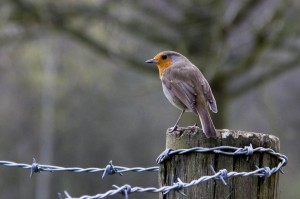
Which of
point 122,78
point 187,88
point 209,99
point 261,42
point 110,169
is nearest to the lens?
point 110,169

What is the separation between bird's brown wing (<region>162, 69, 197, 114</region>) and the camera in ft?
14.5

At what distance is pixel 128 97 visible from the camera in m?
12.6

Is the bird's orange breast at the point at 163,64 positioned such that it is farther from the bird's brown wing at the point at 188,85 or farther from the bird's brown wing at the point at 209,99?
the bird's brown wing at the point at 209,99

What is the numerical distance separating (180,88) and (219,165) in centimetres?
176

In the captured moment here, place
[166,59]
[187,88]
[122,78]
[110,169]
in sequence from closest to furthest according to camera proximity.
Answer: [110,169] → [187,88] → [166,59] → [122,78]

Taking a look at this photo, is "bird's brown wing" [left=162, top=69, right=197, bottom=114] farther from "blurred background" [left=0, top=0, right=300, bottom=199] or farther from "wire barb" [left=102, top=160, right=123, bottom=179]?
"blurred background" [left=0, top=0, right=300, bottom=199]

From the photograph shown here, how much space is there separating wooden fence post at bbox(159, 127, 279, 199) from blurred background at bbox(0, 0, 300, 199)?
7.46 meters

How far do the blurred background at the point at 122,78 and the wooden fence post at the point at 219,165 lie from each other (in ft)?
24.5

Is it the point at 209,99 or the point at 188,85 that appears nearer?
the point at 209,99

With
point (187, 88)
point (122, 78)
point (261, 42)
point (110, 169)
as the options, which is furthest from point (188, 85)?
point (122, 78)

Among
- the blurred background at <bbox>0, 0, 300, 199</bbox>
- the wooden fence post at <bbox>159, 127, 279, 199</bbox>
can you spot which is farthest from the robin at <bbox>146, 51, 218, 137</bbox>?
the blurred background at <bbox>0, 0, 300, 199</bbox>

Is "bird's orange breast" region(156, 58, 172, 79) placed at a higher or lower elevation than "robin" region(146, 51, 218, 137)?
higher

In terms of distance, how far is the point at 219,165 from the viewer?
2889 millimetres

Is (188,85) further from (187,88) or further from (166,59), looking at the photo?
(166,59)
